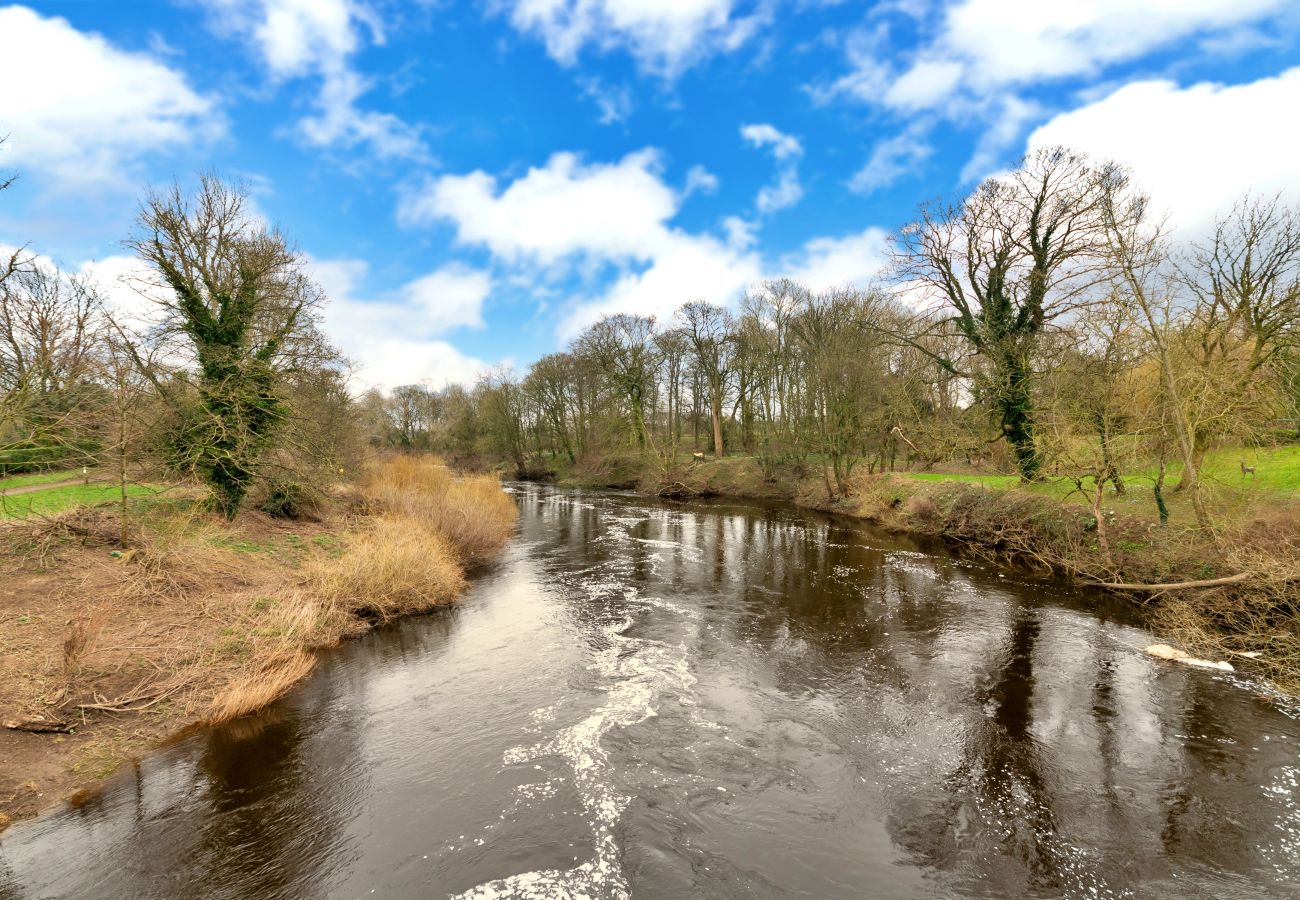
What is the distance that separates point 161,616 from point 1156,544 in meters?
21.9

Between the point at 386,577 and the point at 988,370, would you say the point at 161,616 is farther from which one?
the point at 988,370

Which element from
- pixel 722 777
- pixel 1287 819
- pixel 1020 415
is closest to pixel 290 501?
pixel 722 777

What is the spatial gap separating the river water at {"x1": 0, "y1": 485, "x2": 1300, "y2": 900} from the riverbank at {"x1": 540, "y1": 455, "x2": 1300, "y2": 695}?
50.4 inches

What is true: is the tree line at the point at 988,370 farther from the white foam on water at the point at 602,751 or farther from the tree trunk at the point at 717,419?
the white foam on water at the point at 602,751

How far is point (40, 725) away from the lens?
25.1 feet

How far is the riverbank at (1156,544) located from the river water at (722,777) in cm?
128

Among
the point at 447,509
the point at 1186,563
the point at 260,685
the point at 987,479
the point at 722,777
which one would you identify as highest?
the point at 987,479

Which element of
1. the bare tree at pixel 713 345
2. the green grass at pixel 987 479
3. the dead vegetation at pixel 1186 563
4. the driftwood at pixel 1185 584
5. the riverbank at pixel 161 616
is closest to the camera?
the riverbank at pixel 161 616

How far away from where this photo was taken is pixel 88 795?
6863 millimetres

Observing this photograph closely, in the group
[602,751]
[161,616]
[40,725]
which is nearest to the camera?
[40,725]

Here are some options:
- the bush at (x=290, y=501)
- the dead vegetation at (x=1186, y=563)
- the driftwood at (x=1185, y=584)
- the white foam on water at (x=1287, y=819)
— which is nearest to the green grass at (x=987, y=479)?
the dead vegetation at (x=1186, y=563)

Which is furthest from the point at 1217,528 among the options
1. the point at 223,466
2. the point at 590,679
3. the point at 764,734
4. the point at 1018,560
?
the point at 223,466

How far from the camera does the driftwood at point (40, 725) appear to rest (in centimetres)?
750

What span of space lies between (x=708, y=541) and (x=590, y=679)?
13.6 m
